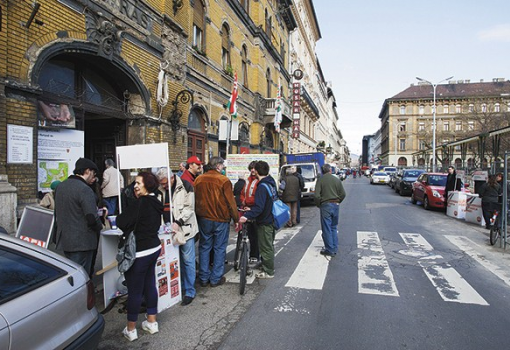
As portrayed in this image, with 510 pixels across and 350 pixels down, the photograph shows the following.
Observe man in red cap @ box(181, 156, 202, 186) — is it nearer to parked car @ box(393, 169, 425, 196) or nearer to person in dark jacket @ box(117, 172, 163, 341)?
person in dark jacket @ box(117, 172, 163, 341)

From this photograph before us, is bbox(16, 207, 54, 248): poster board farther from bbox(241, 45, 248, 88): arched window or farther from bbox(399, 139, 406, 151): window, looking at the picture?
bbox(399, 139, 406, 151): window

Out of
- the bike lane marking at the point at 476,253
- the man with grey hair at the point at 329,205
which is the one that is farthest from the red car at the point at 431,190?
the man with grey hair at the point at 329,205

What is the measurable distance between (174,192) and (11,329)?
2.76 meters

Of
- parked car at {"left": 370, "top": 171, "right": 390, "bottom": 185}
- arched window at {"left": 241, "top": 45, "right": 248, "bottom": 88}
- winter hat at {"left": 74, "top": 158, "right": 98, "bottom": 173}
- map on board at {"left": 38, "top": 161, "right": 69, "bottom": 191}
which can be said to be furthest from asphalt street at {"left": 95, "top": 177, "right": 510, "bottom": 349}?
parked car at {"left": 370, "top": 171, "right": 390, "bottom": 185}

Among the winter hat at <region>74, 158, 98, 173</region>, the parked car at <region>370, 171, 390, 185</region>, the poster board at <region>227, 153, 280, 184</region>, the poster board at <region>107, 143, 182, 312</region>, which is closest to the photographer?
the winter hat at <region>74, 158, 98, 173</region>

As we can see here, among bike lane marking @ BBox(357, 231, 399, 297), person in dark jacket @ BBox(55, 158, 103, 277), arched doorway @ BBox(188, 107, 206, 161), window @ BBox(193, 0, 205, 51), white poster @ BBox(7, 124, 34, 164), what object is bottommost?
bike lane marking @ BBox(357, 231, 399, 297)

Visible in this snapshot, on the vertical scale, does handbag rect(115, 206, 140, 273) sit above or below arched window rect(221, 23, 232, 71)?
below

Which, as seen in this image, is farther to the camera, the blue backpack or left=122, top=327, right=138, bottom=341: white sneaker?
the blue backpack

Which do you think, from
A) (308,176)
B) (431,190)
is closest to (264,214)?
(308,176)

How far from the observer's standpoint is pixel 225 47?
16.6 metres

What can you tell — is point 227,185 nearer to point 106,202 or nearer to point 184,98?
point 106,202

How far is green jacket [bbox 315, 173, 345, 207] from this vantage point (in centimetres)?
676

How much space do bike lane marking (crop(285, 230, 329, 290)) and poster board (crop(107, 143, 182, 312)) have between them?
1.76 metres

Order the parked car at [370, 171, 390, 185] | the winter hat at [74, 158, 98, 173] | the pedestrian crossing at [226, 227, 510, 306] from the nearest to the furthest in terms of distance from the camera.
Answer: the winter hat at [74, 158, 98, 173] < the pedestrian crossing at [226, 227, 510, 306] < the parked car at [370, 171, 390, 185]
